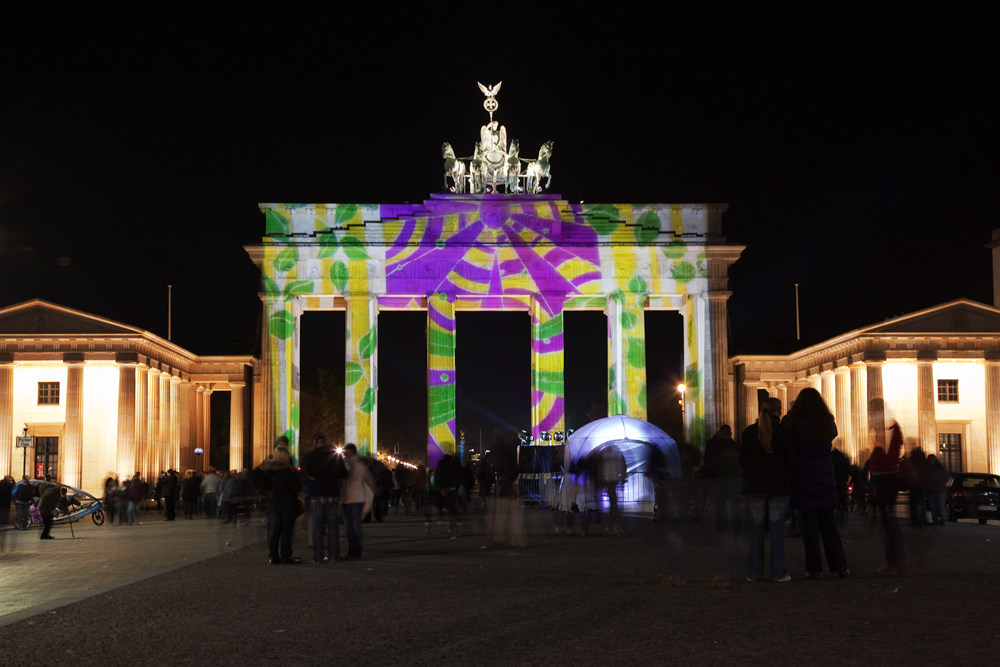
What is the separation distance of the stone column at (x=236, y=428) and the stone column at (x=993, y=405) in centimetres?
3652

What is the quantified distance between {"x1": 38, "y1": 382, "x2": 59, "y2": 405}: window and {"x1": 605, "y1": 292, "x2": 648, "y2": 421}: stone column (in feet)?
84.9

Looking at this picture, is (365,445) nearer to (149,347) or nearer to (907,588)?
(149,347)

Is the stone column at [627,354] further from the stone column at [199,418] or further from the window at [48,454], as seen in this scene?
the window at [48,454]

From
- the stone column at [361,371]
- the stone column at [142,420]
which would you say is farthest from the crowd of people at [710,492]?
the stone column at [361,371]

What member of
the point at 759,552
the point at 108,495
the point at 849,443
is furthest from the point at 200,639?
the point at 849,443

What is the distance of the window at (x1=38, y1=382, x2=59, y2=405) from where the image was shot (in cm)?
5688

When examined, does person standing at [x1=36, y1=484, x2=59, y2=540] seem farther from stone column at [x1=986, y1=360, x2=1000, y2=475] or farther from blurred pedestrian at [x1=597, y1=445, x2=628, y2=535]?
stone column at [x1=986, y1=360, x2=1000, y2=475]

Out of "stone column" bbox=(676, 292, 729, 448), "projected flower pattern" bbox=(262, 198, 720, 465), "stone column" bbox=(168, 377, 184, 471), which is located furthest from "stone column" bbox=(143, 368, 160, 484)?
"stone column" bbox=(676, 292, 729, 448)

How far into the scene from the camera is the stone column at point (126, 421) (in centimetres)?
5259

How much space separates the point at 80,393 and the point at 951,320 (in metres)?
39.2

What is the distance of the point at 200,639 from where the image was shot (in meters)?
9.43

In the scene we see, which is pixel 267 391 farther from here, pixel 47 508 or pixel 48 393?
pixel 47 508

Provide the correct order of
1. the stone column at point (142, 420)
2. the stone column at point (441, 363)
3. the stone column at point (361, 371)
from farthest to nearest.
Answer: the stone column at point (441, 363)
the stone column at point (361, 371)
the stone column at point (142, 420)

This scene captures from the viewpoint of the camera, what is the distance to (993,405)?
55781 mm
